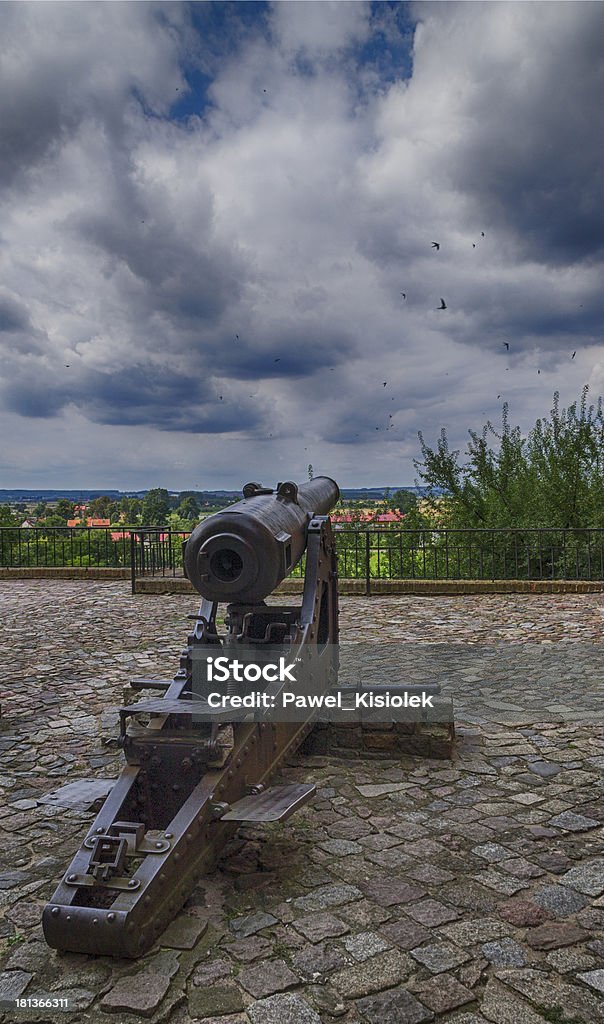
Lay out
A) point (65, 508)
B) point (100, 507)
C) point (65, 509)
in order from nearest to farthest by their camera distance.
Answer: point (65, 509) < point (65, 508) < point (100, 507)

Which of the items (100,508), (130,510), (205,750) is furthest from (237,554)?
(100,508)

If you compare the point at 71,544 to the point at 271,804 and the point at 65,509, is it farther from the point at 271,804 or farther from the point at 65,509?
the point at 271,804

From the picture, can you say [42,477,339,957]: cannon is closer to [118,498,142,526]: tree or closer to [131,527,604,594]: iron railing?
[131,527,604,594]: iron railing

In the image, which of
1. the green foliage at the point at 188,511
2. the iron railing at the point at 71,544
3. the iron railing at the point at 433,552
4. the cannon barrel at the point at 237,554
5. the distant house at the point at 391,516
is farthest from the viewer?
the distant house at the point at 391,516

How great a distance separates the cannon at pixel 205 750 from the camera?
3.16 m

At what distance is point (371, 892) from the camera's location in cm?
360

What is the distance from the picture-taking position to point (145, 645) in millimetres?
9539

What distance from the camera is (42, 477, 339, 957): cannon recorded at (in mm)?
3156

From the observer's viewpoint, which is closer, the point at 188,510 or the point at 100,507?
the point at 188,510

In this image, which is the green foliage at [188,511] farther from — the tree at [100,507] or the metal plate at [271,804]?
the metal plate at [271,804]

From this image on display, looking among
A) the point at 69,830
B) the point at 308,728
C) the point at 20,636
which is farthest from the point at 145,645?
the point at 69,830

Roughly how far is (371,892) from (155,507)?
17.3 meters

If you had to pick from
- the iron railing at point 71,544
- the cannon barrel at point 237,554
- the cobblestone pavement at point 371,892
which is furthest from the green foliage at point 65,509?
the cannon barrel at point 237,554

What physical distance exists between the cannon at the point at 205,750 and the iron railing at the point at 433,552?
8909mm
